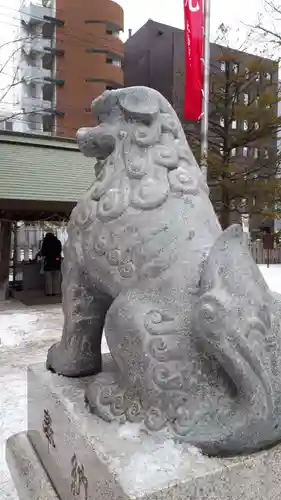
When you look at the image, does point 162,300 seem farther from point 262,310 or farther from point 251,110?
point 251,110

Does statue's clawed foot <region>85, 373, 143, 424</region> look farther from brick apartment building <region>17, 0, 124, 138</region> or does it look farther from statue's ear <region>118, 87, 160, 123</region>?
brick apartment building <region>17, 0, 124, 138</region>

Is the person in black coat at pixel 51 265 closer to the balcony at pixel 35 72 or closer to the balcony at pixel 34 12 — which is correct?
the balcony at pixel 35 72

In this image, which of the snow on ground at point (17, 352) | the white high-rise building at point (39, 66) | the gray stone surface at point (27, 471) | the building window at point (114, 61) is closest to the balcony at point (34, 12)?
the white high-rise building at point (39, 66)

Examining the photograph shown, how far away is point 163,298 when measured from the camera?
1271 millimetres

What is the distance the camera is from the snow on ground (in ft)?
8.27

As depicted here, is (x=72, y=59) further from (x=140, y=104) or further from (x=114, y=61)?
(x=140, y=104)

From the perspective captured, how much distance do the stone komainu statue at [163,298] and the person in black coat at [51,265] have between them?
6.50 m

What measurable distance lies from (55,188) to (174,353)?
218 inches

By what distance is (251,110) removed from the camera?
312 inches

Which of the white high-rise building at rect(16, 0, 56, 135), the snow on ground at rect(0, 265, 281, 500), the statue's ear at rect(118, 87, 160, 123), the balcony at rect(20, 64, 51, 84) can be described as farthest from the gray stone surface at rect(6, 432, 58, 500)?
the balcony at rect(20, 64, 51, 84)

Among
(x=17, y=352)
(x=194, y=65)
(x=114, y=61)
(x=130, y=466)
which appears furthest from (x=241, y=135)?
(x=114, y=61)

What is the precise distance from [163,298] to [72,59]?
2131 centimetres

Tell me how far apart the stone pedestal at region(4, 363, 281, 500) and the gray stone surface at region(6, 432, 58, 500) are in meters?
0.02

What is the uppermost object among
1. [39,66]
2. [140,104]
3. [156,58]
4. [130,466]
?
[39,66]
